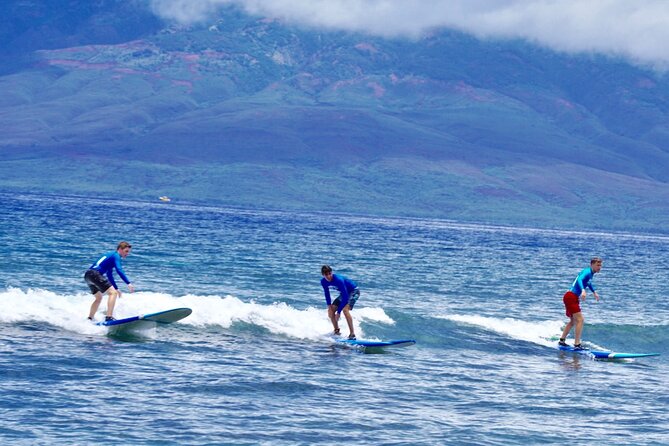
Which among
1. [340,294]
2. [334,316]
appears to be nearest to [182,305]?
[334,316]

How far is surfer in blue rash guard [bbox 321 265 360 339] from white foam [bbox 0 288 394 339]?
2.14ft

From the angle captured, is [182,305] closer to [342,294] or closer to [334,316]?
[334,316]

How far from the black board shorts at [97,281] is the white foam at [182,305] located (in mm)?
878

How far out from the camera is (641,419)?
2102cm

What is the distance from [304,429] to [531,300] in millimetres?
27848

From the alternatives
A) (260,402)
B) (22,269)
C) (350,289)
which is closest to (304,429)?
(260,402)

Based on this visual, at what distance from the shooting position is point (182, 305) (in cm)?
3091

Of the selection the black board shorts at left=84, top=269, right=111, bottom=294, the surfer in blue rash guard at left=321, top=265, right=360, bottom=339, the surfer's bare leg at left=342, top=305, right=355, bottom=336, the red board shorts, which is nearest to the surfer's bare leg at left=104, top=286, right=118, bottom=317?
the black board shorts at left=84, top=269, right=111, bottom=294

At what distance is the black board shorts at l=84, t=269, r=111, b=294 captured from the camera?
26562 mm

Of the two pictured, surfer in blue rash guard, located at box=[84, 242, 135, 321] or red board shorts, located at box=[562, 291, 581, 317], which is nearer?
surfer in blue rash guard, located at box=[84, 242, 135, 321]

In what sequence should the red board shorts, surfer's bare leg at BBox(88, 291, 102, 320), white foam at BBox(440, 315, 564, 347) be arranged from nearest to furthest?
surfer's bare leg at BBox(88, 291, 102, 320) < the red board shorts < white foam at BBox(440, 315, 564, 347)

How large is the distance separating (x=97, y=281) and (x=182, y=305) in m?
4.61

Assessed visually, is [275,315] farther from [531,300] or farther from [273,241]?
[273,241]

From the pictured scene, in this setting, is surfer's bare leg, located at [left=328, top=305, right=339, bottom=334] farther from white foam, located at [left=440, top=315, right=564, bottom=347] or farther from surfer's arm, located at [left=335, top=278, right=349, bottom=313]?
white foam, located at [left=440, top=315, right=564, bottom=347]
